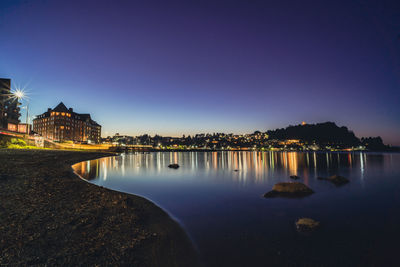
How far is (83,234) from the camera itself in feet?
26.0

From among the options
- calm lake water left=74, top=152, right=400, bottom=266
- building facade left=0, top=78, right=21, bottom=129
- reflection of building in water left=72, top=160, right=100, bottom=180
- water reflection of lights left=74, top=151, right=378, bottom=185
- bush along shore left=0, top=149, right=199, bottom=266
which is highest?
building facade left=0, top=78, right=21, bottom=129

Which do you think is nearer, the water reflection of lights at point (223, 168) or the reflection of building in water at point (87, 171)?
the reflection of building in water at point (87, 171)

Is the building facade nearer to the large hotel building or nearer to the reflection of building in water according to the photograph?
the reflection of building in water

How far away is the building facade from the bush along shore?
94.2 meters

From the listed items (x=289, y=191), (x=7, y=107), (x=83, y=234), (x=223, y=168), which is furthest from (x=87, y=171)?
(x=7, y=107)

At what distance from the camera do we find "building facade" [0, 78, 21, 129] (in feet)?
257

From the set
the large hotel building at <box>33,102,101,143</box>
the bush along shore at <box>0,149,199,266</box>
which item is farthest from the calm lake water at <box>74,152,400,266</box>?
the large hotel building at <box>33,102,101,143</box>

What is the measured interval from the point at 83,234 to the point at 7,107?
10940 centimetres

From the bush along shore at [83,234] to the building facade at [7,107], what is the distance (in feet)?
309

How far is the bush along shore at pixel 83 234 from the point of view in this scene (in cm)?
639

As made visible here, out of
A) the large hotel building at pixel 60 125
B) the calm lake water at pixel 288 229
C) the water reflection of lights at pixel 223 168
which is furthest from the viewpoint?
the large hotel building at pixel 60 125

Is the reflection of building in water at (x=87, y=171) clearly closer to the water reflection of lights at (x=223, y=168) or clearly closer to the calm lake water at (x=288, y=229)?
the water reflection of lights at (x=223, y=168)

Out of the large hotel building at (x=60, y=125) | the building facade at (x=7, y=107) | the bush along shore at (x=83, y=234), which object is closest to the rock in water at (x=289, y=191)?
the bush along shore at (x=83, y=234)

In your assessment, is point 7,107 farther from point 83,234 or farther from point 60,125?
point 83,234
